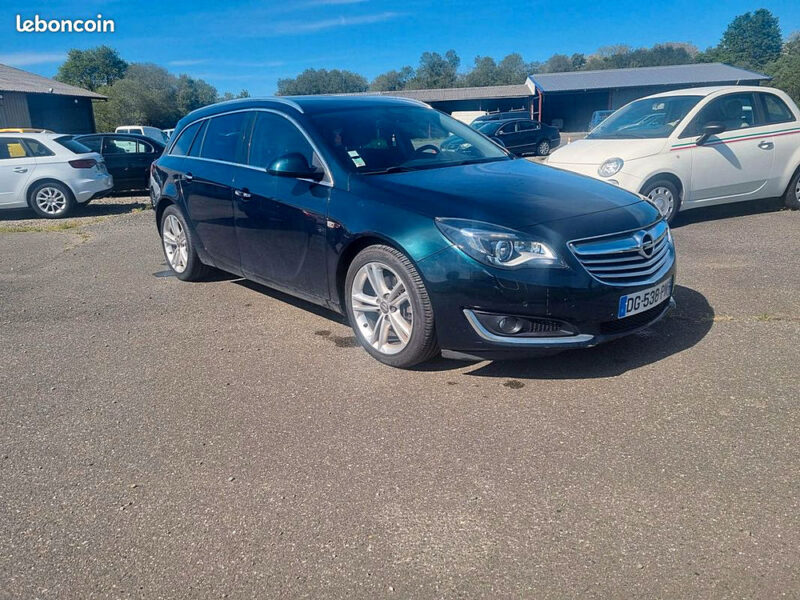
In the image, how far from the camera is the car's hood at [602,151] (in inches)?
316

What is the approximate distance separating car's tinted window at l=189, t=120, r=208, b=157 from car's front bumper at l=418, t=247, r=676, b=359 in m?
3.17

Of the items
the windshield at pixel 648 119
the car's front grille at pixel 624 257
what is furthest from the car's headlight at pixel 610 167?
the car's front grille at pixel 624 257

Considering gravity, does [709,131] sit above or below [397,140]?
below

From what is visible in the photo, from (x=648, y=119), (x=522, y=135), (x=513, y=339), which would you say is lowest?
(x=513, y=339)

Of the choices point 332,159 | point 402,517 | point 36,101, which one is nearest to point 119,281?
point 332,159

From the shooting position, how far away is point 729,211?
9.47 m

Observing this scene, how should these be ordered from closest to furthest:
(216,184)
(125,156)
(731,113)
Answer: (216,184) < (731,113) < (125,156)

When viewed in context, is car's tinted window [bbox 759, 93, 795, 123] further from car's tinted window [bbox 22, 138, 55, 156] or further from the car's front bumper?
car's tinted window [bbox 22, 138, 55, 156]

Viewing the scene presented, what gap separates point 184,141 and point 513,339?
411 centimetres

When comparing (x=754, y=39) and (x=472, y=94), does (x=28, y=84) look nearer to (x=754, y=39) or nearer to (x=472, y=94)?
(x=472, y=94)

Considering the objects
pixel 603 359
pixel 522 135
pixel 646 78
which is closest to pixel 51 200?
pixel 603 359

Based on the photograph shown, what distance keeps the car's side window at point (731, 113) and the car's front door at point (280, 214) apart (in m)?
5.56

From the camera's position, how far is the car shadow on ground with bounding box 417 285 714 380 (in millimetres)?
4070

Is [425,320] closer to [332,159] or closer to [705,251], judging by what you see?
[332,159]
